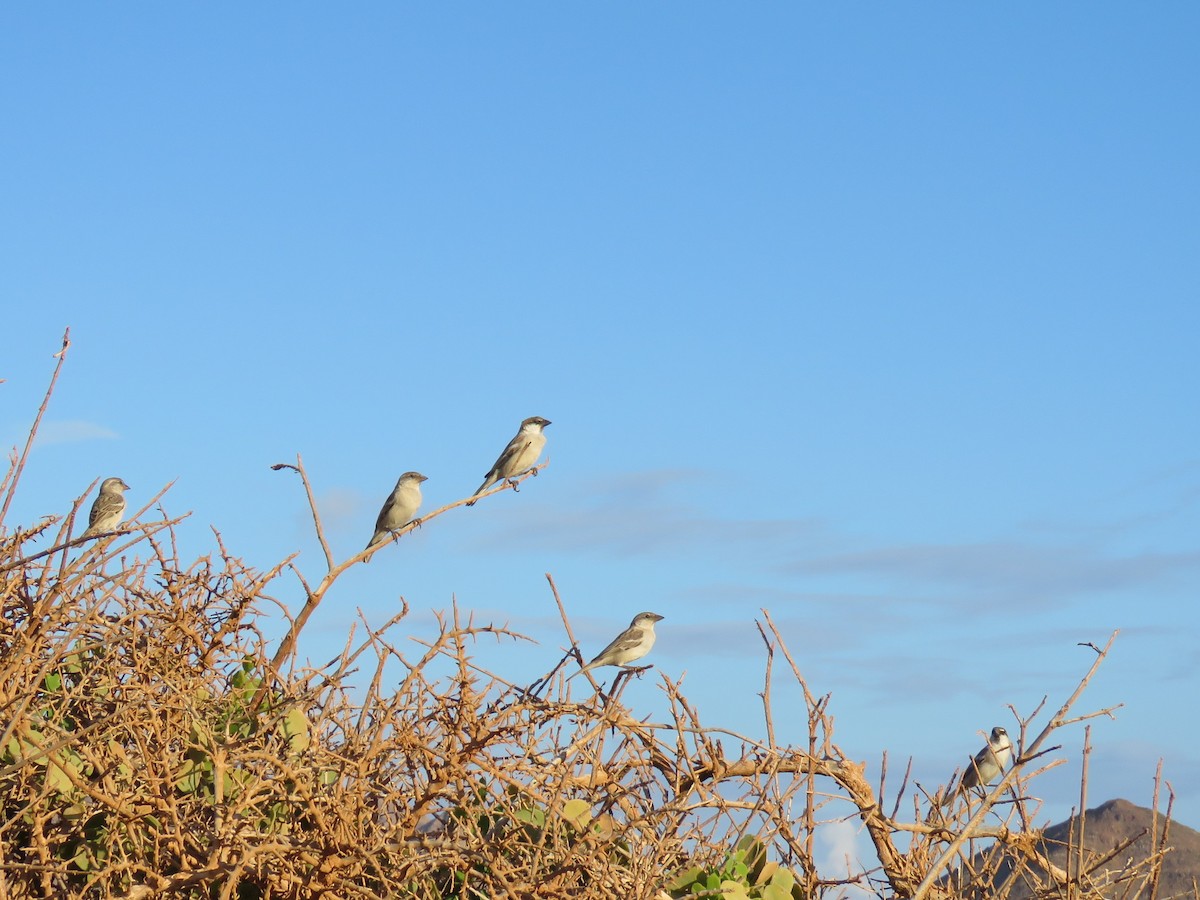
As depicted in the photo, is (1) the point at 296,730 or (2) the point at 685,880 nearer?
(2) the point at 685,880

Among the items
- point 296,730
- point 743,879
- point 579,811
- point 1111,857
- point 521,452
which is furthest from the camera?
point 521,452

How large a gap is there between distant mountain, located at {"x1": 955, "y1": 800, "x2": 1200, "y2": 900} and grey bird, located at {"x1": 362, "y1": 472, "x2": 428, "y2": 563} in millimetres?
6044

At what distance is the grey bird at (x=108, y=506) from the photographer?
40.8 ft

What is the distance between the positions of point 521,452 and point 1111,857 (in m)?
9.50

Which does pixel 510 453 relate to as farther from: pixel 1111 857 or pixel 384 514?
pixel 1111 857

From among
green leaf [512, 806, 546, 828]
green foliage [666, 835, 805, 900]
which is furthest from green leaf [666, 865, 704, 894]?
green leaf [512, 806, 546, 828]

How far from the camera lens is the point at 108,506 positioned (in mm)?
12648

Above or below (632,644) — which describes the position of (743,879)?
below

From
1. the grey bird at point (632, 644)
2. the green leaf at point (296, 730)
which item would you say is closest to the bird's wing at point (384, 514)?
the grey bird at point (632, 644)

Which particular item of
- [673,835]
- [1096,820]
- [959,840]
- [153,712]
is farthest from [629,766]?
[1096,820]

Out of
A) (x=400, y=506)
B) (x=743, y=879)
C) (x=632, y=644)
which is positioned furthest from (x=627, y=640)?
(x=743, y=879)

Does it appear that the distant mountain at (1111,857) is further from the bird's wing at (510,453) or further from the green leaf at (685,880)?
the bird's wing at (510,453)

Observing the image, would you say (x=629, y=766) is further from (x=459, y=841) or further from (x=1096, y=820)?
(x=1096, y=820)

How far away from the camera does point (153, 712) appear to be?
17.6ft
